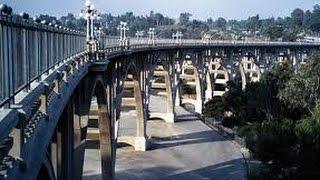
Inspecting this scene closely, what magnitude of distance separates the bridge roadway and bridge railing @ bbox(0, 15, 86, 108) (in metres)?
26.3

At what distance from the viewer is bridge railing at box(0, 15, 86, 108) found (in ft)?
24.9

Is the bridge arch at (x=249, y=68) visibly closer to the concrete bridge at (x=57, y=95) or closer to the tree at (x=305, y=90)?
the concrete bridge at (x=57, y=95)

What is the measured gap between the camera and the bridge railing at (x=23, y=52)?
24.9 ft

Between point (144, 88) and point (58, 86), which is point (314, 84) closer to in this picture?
point (144, 88)

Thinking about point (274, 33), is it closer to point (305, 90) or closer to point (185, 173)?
point (305, 90)

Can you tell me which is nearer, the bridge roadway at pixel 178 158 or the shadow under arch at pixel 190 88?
the bridge roadway at pixel 178 158

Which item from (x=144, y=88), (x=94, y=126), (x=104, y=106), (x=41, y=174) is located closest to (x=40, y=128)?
(x=41, y=174)

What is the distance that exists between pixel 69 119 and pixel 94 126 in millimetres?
21456

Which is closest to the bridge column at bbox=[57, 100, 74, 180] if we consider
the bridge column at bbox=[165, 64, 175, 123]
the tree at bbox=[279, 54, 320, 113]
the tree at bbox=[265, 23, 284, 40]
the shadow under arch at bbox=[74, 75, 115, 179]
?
the shadow under arch at bbox=[74, 75, 115, 179]

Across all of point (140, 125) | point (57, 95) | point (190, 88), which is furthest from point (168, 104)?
point (57, 95)

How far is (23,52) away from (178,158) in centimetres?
3871

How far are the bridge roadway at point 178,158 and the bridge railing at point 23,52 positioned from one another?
86.1ft

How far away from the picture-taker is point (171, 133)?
59688 mm

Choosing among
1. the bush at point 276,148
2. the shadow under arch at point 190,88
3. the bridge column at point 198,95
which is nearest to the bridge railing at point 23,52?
the bush at point 276,148
